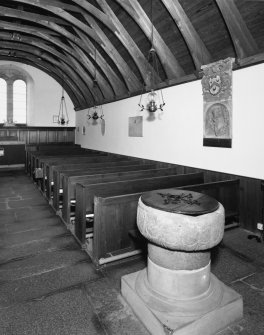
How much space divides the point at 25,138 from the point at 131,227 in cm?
1108

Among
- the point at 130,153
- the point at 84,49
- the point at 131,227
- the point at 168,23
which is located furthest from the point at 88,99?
the point at 131,227

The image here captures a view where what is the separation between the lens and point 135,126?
27.8 feet

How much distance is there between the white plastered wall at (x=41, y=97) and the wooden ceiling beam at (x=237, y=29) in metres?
11.0

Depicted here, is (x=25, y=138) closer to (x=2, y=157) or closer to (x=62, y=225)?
(x=2, y=157)

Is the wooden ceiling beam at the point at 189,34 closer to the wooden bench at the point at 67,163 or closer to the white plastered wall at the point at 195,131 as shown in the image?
the white plastered wall at the point at 195,131

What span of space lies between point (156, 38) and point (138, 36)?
923 mm

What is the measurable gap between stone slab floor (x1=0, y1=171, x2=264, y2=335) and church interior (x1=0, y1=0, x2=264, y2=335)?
0.06 feet

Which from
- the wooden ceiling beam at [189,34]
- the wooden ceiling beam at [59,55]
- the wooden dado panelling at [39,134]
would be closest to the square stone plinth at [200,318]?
the wooden ceiling beam at [189,34]

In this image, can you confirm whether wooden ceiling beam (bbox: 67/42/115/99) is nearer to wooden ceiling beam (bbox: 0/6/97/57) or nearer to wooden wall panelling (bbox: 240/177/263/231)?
wooden ceiling beam (bbox: 0/6/97/57)

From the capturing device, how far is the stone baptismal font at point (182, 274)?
2.29m

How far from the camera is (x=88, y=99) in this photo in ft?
40.0

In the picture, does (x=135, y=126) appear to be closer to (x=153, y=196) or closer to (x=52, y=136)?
(x=153, y=196)

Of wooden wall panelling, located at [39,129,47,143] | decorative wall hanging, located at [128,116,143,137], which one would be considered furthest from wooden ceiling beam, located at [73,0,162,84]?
wooden wall panelling, located at [39,129,47,143]

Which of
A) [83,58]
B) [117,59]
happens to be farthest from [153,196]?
[83,58]
